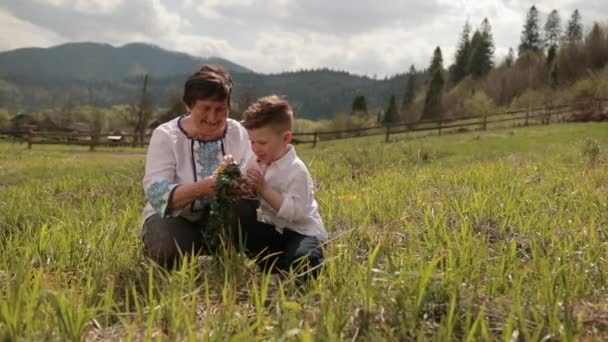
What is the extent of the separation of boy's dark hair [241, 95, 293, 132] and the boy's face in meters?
0.03

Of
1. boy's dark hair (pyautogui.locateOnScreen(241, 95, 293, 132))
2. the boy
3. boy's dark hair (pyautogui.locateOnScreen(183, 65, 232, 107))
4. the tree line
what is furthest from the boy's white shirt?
the tree line

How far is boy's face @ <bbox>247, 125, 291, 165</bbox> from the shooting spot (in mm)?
2906

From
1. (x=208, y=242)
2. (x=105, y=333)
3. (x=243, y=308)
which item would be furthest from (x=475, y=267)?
(x=105, y=333)

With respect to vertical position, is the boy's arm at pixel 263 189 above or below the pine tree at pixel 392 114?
below

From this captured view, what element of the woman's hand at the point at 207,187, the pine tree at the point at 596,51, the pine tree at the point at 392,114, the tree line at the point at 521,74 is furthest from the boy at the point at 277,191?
the pine tree at the point at 392,114

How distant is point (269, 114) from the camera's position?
9.36 ft

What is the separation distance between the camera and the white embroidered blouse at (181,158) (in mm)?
2992

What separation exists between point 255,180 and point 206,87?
2.01 feet

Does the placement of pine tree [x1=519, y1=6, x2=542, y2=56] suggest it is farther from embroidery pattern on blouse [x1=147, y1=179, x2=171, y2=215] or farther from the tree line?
embroidery pattern on blouse [x1=147, y1=179, x2=171, y2=215]

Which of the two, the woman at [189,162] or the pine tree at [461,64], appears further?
the pine tree at [461,64]

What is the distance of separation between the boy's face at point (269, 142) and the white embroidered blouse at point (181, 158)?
35 centimetres

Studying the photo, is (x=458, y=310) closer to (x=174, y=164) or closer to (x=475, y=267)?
(x=475, y=267)

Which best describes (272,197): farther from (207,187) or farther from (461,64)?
(461,64)

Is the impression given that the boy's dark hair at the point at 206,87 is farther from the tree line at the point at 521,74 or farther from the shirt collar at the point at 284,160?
the tree line at the point at 521,74
